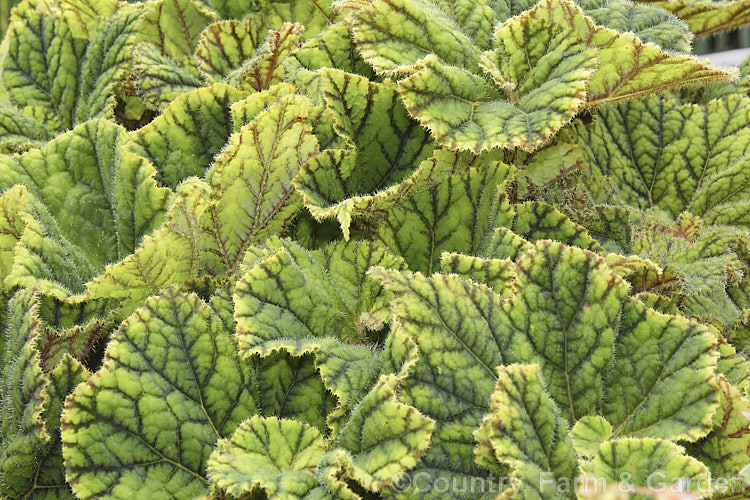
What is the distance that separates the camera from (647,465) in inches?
35.4

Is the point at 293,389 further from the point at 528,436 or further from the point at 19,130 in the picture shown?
the point at 19,130

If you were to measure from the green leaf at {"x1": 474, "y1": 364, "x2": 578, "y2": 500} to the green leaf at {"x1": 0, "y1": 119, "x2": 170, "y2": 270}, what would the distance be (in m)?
0.76

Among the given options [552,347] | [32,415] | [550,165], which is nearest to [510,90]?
[550,165]

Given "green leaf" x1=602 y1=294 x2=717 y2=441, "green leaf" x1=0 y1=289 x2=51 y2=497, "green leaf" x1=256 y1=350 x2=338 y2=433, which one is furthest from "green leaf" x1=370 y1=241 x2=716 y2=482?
"green leaf" x1=0 y1=289 x2=51 y2=497

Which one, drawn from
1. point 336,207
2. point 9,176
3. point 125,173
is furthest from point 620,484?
point 9,176

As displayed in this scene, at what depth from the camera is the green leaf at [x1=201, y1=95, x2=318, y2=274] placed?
4.17 feet

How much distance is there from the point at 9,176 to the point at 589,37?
1.11 m

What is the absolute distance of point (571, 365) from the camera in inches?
41.9

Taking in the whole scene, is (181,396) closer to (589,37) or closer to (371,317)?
(371,317)

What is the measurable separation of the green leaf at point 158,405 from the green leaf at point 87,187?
0.96 ft

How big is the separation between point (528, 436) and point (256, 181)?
67 centimetres

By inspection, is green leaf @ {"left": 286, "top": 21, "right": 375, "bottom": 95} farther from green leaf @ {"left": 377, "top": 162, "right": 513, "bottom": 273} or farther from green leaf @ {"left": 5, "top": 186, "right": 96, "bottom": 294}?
green leaf @ {"left": 5, "top": 186, "right": 96, "bottom": 294}

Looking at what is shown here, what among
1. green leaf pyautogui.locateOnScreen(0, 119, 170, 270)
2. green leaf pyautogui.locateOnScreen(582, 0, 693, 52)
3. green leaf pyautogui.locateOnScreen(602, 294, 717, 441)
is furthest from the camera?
green leaf pyautogui.locateOnScreen(582, 0, 693, 52)

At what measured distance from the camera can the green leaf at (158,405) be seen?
102 cm
